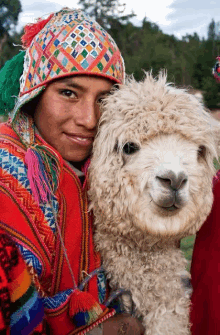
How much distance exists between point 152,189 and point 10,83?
0.94 meters

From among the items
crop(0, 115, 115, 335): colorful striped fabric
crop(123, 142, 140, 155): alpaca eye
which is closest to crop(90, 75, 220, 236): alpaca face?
crop(123, 142, 140, 155): alpaca eye

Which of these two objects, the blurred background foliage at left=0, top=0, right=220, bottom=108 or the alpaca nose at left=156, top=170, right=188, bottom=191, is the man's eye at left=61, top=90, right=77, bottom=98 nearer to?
the alpaca nose at left=156, top=170, right=188, bottom=191

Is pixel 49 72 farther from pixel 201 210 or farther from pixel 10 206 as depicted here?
pixel 201 210

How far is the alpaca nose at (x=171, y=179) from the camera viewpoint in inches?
54.0

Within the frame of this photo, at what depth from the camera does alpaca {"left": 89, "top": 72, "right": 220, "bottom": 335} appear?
145cm

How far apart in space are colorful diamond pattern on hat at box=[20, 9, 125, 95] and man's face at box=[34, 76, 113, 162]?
0.05m

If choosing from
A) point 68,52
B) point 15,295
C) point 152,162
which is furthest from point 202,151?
point 15,295

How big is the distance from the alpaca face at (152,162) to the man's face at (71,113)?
6 cm

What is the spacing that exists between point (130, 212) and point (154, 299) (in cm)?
44

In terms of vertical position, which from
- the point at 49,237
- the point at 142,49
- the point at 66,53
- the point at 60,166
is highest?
the point at 66,53

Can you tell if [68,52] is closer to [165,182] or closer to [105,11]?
[165,182]

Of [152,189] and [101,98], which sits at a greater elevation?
[101,98]

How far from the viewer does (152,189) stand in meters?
1.41

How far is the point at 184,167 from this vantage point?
4.84 ft
